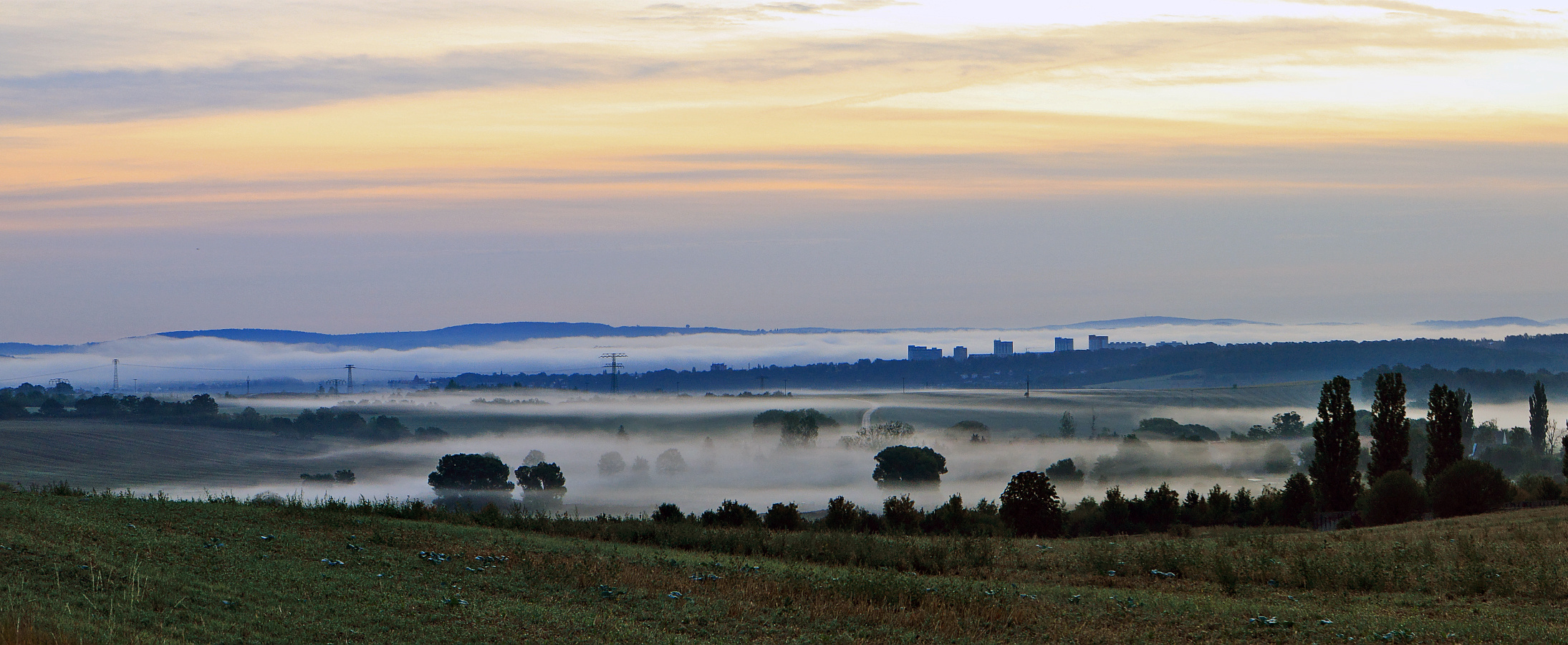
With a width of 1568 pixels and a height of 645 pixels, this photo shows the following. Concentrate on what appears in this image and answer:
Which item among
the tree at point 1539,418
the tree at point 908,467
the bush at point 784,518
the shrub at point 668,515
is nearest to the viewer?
the shrub at point 668,515

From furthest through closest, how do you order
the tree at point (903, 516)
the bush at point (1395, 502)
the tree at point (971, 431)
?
the tree at point (971, 431) < the bush at point (1395, 502) < the tree at point (903, 516)

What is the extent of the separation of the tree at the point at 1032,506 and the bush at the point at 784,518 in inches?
484

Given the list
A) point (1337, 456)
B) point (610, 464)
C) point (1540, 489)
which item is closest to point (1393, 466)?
point (1337, 456)

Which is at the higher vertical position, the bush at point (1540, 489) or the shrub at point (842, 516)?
the shrub at point (842, 516)

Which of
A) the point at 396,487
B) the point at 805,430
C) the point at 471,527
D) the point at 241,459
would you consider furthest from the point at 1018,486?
the point at 805,430

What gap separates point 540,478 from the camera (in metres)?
112

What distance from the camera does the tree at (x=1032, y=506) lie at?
46938 mm

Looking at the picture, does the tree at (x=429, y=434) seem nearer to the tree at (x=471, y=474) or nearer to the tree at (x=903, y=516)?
the tree at (x=471, y=474)

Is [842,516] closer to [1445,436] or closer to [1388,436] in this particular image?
[1388,436]

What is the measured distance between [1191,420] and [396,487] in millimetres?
135913

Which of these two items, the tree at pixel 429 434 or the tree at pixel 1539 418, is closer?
the tree at pixel 1539 418

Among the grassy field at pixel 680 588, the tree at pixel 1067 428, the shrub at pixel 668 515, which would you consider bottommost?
the tree at pixel 1067 428

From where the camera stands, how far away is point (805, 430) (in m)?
173

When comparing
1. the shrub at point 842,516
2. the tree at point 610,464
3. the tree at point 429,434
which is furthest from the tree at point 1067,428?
the shrub at point 842,516
